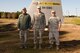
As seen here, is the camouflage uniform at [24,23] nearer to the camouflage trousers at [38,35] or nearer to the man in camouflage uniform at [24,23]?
the man in camouflage uniform at [24,23]

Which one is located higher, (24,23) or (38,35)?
(24,23)

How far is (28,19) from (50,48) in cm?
215

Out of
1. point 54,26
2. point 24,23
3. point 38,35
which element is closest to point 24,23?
point 24,23

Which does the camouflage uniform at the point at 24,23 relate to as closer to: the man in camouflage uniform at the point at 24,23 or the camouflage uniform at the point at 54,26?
the man in camouflage uniform at the point at 24,23

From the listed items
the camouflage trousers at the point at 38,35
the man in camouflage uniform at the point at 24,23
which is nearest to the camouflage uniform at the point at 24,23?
the man in camouflage uniform at the point at 24,23

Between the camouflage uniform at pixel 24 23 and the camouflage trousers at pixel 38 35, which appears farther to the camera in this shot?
the camouflage trousers at pixel 38 35

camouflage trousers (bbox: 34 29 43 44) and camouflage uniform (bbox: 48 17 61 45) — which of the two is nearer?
camouflage uniform (bbox: 48 17 61 45)

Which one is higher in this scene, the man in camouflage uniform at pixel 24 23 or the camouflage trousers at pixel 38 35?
the man in camouflage uniform at pixel 24 23

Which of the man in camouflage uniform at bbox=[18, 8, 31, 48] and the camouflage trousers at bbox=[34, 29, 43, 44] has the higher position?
the man in camouflage uniform at bbox=[18, 8, 31, 48]

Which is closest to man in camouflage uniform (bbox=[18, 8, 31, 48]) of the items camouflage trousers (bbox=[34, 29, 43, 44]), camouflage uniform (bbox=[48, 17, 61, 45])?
camouflage trousers (bbox=[34, 29, 43, 44])

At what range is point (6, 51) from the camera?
1594 cm

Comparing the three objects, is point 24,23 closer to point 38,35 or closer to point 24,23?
point 24,23

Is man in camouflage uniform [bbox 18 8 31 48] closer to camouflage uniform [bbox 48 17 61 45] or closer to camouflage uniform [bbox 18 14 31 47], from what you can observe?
camouflage uniform [bbox 18 14 31 47]

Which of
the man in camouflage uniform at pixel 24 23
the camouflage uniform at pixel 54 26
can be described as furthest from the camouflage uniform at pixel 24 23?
the camouflage uniform at pixel 54 26
